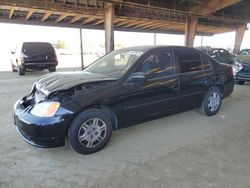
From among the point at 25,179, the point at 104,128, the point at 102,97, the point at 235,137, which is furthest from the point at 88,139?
the point at 235,137

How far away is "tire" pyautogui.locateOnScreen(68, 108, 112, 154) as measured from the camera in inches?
112

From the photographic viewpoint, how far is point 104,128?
3.09 m

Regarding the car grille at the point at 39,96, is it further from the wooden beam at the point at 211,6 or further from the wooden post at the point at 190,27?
the wooden post at the point at 190,27

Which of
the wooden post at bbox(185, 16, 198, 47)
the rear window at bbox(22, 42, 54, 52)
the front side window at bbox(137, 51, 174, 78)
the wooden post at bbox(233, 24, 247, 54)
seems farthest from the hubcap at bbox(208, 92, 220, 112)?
the wooden post at bbox(233, 24, 247, 54)

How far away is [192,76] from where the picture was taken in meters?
4.14

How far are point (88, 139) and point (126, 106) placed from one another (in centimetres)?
74

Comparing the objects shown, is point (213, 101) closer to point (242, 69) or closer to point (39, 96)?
point (39, 96)

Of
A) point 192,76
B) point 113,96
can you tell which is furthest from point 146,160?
point 192,76

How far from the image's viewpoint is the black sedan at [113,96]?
9.08 feet

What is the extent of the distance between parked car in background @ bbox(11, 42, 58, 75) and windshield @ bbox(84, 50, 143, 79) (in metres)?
7.50

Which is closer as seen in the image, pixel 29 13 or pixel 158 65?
pixel 158 65


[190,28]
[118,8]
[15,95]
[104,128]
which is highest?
[118,8]

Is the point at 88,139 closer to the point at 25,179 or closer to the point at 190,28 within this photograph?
the point at 25,179

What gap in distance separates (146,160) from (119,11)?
11.1 m
